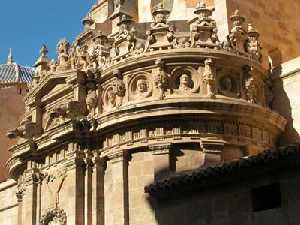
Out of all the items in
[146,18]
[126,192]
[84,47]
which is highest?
[146,18]

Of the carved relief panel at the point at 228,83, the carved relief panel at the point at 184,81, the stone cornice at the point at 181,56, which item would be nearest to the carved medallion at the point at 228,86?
the carved relief panel at the point at 228,83

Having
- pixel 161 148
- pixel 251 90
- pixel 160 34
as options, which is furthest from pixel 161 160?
pixel 160 34

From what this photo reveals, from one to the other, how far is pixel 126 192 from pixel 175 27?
5.18 meters

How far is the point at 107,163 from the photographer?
66.6 feet

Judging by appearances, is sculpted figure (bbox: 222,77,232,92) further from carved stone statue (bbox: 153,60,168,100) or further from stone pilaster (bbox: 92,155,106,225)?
stone pilaster (bbox: 92,155,106,225)

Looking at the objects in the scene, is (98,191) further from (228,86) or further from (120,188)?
(228,86)

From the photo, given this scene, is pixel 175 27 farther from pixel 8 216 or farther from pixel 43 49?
pixel 8 216

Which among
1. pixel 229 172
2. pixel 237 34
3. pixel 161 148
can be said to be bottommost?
pixel 229 172

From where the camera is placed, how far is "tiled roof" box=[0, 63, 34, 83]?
37.2 meters

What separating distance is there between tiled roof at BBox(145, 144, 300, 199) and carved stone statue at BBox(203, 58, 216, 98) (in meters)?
3.90

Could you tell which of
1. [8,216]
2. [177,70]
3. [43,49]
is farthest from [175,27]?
[8,216]

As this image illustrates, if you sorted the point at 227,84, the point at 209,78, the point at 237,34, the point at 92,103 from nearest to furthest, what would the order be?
1. the point at 209,78
2. the point at 227,84
3. the point at 92,103
4. the point at 237,34

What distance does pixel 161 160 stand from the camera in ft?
62.9

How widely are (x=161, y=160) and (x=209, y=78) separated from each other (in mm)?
2543
